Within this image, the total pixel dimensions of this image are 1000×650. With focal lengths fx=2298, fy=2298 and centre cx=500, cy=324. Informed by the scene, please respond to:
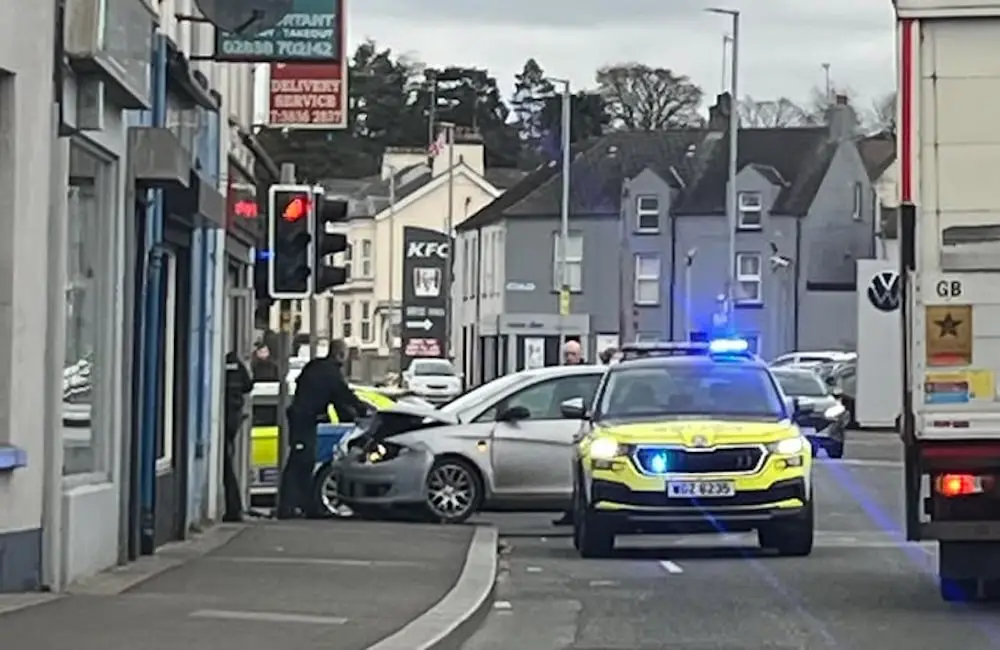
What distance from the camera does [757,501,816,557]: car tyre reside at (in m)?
19.2

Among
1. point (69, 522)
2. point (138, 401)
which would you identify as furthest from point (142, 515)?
point (69, 522)

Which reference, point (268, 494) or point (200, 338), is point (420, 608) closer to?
point (200, 338)

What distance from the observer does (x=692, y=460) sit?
18.9 meters

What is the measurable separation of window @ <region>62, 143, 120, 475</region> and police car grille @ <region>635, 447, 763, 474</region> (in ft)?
16.0

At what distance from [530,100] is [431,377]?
244 ft

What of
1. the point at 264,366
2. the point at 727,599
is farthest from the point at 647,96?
the point at 727,599

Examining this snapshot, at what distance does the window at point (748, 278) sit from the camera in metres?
81.1

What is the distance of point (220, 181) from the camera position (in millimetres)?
21094

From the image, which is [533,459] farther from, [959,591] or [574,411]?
[959,591]

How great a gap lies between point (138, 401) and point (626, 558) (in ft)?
15.9

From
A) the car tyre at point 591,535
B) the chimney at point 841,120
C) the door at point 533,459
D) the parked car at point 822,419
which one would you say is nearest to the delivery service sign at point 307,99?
the door at point 533,459

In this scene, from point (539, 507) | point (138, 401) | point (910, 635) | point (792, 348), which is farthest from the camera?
point (792, 348)

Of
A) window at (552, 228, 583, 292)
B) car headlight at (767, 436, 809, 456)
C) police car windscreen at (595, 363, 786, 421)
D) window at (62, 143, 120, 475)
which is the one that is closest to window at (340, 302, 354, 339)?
window at (552, 228, 583, 292)

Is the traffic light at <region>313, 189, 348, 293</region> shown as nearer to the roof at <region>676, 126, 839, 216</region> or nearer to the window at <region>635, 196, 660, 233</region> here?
the roof at <region>676, 126, 839, 216</region>
